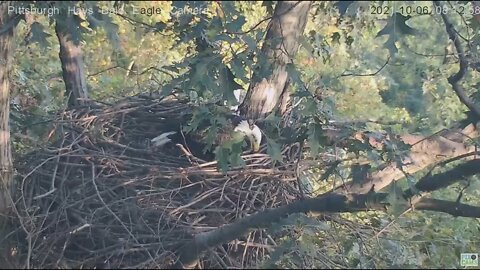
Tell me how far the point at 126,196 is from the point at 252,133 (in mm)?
585

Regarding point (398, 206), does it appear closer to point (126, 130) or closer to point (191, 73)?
point (191, 73)

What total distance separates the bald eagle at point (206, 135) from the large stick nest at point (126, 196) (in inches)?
2.3

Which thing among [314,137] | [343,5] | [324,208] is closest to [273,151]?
[314,137]

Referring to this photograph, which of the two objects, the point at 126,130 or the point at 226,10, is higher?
the point at 226,10

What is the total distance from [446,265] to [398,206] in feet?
0.97

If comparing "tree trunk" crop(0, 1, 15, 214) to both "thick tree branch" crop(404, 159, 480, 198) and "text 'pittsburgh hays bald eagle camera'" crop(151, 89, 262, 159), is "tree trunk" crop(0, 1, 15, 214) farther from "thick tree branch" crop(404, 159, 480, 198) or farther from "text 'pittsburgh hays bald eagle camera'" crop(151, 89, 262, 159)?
"thick tree branch" crop(404, 159, 480, 198)

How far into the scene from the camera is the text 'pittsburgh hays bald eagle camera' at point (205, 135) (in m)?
3.07

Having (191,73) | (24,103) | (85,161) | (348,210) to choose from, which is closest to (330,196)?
(348,210)

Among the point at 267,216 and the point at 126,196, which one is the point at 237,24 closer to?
the point at 267,216

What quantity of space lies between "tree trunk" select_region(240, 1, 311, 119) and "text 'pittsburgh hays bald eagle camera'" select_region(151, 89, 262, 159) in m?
0.09

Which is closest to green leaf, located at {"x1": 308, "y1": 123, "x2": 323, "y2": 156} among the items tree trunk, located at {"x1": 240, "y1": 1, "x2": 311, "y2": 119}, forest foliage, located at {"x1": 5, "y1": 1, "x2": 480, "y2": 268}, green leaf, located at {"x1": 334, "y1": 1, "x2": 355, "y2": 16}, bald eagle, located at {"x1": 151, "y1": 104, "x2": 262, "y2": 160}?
forest foliage, located at {"x1": 5, "y1": 1, "x2": 480, "y2": 268}

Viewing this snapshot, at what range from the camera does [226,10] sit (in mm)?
2408

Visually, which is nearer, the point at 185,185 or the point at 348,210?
the point at 348,210

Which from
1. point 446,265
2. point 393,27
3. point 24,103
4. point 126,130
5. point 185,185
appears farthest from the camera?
point 24,103
